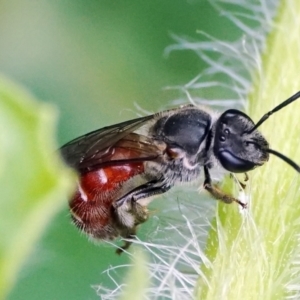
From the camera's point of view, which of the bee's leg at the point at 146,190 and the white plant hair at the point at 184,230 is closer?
the white plant hair at the point at 184,230

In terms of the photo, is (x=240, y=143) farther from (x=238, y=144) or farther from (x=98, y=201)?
(x=98, y=201)

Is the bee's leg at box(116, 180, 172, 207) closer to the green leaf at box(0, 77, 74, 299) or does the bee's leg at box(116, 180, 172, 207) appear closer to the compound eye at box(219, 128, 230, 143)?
the compound eye at box(219, 128, 230, 143)

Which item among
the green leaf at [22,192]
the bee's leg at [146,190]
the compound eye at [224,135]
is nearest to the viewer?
the green leaf at [22,192]

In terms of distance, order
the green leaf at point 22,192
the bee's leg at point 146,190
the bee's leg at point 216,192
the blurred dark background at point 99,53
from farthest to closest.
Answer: the blurred dark background at point 99,53, the bee's leg at point 146,190, the bee's leg at point 216,192, the green leaf at point 22,192

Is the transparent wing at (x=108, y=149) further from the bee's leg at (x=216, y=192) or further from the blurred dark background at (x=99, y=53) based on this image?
the blurred dark background at (x=99, y=53)

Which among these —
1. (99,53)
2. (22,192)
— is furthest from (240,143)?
(99,53)

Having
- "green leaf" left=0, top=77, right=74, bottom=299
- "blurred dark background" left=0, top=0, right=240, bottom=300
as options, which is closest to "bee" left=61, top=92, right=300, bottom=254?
"blurred dark background" left=0, top=0, right=240, bottom=300

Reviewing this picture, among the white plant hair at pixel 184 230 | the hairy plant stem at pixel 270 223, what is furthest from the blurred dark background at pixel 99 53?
the hairy plant stem at pixel 270 223

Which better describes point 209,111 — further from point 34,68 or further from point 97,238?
point 34,68

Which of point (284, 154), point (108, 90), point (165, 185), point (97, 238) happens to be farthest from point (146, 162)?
point (108, 90)
